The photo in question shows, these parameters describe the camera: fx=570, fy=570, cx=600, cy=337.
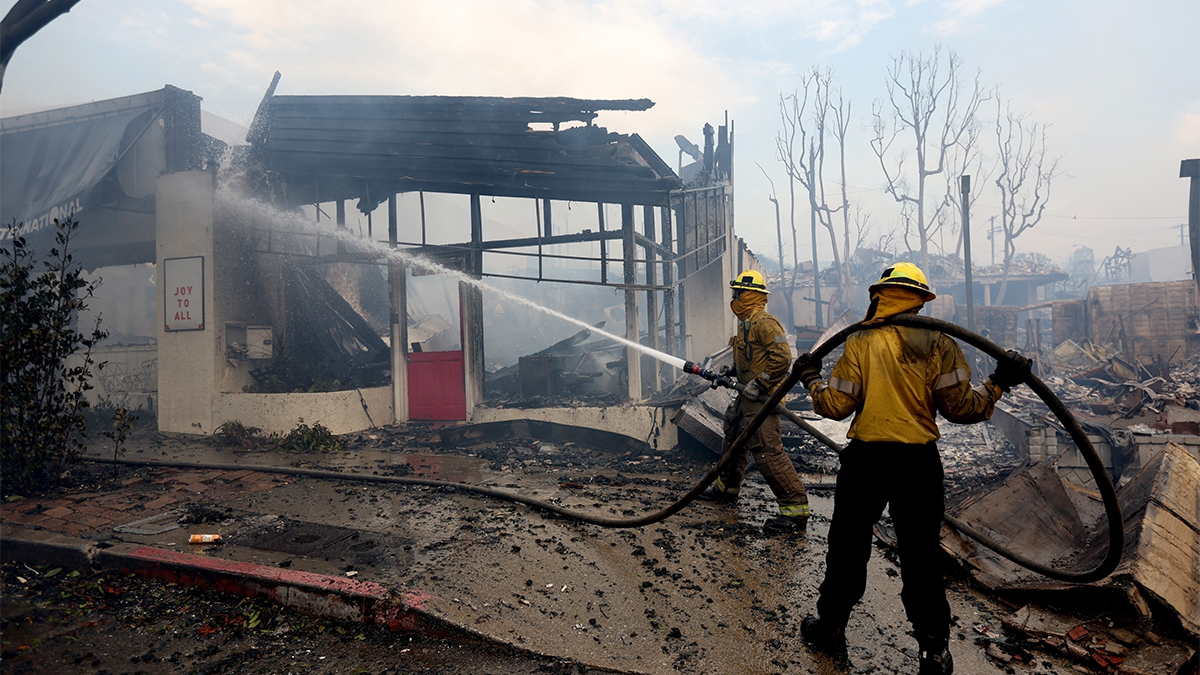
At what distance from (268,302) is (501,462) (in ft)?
18.2

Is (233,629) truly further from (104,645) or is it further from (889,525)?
(889,525)

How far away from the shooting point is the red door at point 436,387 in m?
9.92

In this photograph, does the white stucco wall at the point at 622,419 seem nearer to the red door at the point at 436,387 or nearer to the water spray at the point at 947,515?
the red door at the point at 436,387

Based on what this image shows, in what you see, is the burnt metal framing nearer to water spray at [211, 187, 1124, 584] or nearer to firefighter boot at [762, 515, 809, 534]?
water spray at [211, 187, 1124, 584]

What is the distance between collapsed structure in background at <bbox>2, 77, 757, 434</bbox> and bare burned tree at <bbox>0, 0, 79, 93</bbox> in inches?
183

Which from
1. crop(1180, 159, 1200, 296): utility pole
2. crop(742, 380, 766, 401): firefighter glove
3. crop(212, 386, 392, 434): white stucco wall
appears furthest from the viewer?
crop(1180, 159, 1200, 296): utility pole

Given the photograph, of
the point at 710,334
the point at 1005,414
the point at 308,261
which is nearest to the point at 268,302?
the point at 308,261

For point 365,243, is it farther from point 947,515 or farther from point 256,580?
point 947,515

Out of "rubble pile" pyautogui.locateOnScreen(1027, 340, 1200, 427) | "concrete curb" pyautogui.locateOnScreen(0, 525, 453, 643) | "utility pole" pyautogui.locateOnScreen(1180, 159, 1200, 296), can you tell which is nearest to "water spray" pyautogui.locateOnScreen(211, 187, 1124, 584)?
"concrete curb" pyautogui.locateOnScreen(0, 525, 453, 643)

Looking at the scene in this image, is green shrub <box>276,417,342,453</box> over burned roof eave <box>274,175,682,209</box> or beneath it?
beneath

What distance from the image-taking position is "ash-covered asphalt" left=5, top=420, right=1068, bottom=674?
303 cm

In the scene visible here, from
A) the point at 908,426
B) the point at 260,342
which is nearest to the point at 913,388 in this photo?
the point at 908,426

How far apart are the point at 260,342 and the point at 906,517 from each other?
10.2 meters

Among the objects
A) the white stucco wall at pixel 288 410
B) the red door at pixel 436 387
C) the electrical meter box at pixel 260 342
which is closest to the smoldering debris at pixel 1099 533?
the red door at pixel 436 387
